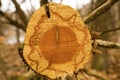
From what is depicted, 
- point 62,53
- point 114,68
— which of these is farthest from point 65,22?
point 114,68

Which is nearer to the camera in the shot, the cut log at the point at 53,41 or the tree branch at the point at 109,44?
the cut log at the point at 53,41

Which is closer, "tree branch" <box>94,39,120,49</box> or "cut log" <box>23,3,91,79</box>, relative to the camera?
"cut log" <box>23,3,91,79</box>

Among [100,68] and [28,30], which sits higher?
[28,30]

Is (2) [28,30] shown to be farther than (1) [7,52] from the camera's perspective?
No

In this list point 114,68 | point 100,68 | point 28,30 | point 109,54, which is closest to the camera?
point 28,30

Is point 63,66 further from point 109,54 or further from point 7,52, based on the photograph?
point 109,54

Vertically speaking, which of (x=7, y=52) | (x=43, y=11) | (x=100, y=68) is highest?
(x=43, y=11)

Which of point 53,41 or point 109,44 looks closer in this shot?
point 53,41

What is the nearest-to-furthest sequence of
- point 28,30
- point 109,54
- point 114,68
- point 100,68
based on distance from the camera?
1. point 28,30
2. point 114,68
3. point 100,68
4. point 109,54
